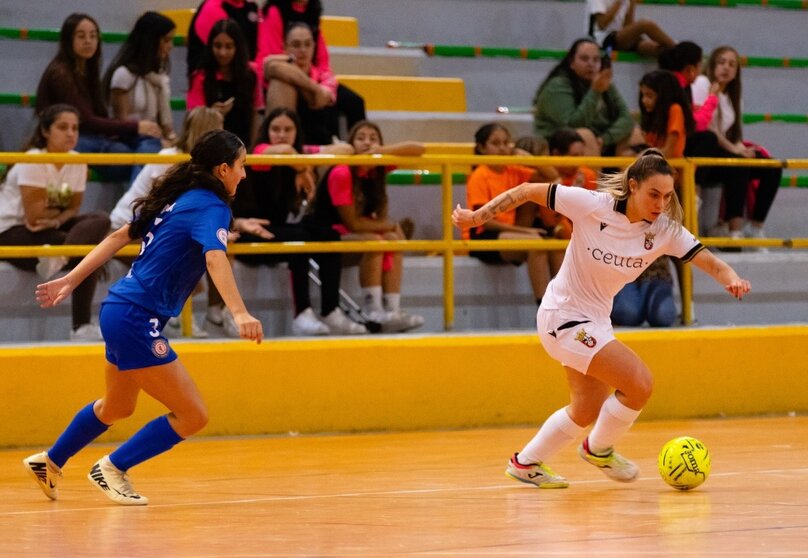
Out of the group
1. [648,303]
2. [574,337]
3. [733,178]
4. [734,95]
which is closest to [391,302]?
[648,303]

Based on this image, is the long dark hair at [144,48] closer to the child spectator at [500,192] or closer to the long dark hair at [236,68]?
the long dark hair at [236,68]

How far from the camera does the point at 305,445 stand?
900 cm

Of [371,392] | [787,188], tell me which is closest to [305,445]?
[371,392]

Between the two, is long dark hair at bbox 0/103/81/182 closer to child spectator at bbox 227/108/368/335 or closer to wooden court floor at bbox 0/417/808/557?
child spectator at bbox 227/108/368/335

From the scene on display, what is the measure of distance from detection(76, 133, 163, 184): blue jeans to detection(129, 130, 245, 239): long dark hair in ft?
10.8

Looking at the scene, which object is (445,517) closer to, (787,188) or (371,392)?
(371,392)

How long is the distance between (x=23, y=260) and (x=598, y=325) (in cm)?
412

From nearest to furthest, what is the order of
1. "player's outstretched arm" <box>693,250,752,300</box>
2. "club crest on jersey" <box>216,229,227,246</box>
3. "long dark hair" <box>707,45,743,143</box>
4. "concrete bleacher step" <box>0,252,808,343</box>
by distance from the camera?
"club crest on jersey" <box>216,229,227,246</box> → "player's outstretched arm" <box>693,250,752,300</box> → "concrete bleacher step" <box>0,252,808,343</box> → "long dark hair" <box>707,45,743,143</box>

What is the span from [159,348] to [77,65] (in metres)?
4.52

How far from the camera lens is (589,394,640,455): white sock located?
7121 mm

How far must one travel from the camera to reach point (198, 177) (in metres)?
6.68

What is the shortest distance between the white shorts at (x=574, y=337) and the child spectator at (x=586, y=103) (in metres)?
4.63

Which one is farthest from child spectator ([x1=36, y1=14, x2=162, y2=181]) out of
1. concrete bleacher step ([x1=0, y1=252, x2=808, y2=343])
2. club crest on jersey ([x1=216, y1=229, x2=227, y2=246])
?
club crest on jersey ([x1=216, y1=229, x2=227, y2=246])

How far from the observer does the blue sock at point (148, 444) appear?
22.1 ft
